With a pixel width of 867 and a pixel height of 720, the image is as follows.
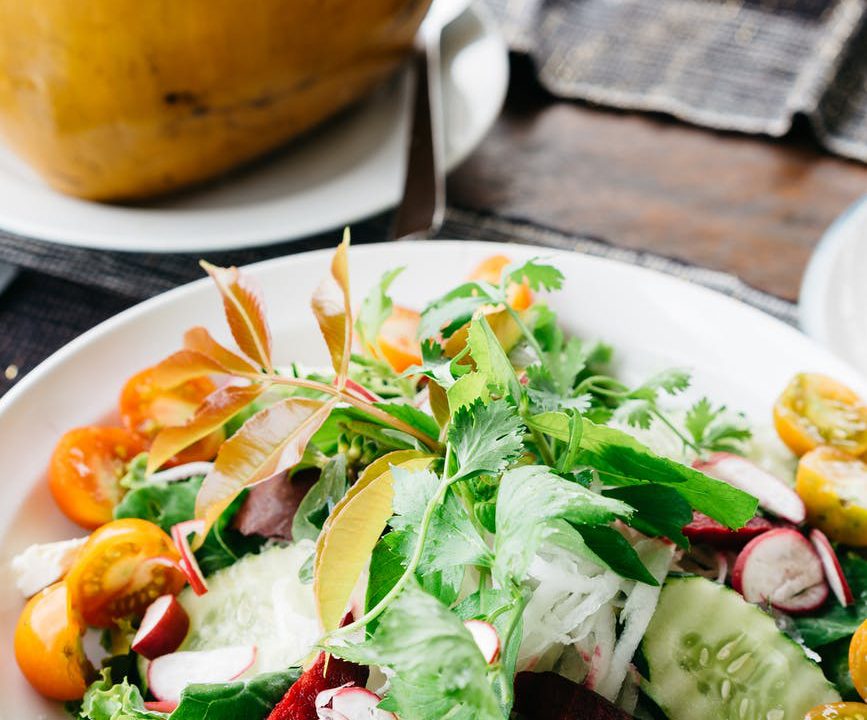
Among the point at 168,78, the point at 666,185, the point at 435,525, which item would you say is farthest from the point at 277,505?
the point at 666,185

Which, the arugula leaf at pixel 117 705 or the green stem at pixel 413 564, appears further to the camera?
the arugula leaf at pixel 117 705

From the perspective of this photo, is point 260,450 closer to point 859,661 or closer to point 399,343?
point 399,343

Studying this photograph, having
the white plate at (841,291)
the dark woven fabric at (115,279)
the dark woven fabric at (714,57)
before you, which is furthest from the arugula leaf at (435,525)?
the dark woven fabric at (714,57)

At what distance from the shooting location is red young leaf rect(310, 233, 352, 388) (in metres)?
0.84

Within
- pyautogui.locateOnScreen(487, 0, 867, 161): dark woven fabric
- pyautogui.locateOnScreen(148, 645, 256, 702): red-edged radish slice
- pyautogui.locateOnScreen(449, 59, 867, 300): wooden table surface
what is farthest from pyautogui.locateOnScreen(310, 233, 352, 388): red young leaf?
pyautogui.locateOnScreen(487, 0, 867, 161): dark woven fabric

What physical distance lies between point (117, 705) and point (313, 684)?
0.65ft

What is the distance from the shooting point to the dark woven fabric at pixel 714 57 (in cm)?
190

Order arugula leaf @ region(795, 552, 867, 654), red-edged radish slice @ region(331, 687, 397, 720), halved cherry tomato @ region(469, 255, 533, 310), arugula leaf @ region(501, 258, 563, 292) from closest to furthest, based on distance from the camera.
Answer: red-edged radish slice @ region(331, 687, 397, 720)
arugula leaf @ region(795, 552, 867, 654)
arugula leaf @ region(501, 258, 563, 292)
halved cherry tomato @ region(469, 255, 533, 310)

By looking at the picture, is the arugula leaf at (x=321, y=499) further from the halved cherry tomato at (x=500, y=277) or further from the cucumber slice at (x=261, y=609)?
the halved cherry tomato at (x=500, y=277)

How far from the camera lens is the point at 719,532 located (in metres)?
0.96

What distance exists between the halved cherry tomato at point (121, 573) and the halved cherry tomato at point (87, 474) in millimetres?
54

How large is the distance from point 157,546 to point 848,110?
1567 millimetres

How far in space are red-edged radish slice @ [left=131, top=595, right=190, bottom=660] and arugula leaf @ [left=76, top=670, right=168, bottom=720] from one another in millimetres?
39

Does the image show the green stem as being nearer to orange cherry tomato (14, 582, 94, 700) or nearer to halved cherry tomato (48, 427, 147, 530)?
orange cherry tomato (14, 582, 94, 700)
